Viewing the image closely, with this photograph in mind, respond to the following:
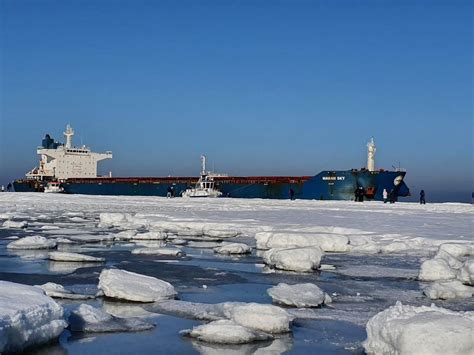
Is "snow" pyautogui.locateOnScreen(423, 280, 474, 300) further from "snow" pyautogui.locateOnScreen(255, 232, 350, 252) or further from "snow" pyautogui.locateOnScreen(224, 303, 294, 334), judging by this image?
"snow" pyautogui.locateOnScreen(255, 232, 350, 252)

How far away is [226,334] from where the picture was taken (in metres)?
4.07

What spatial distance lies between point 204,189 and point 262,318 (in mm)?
37711

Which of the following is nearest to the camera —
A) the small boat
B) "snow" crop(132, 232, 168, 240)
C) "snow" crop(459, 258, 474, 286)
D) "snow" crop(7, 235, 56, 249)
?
"snow" crop(459, 258, 474, 286)

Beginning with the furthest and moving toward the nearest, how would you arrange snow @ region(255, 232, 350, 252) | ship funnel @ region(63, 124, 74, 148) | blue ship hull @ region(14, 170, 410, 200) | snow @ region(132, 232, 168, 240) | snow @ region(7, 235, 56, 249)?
ship funnel @ region(63, 124, 74, 148)
blue ship hull @ region(14, 170, 410, 200)
snow @ region(132, 232, 168, 240)
snow @ region(255, 232, 350, 252)
snow @ region(7, 235, 56, 249)

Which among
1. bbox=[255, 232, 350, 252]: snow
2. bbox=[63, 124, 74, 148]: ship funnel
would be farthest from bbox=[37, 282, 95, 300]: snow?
bbox=[63, 124, 74, 148]: ship funnel

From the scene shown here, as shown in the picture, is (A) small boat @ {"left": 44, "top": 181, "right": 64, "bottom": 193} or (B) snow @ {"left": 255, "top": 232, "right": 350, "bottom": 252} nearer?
(B) snow @ {"left": 255, "top": 232, "right": 350, "bottom": 252}

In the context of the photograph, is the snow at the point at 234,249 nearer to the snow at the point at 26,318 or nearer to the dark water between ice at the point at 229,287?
the dark water between ice at the point at 229,287

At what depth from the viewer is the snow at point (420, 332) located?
322 centimetres

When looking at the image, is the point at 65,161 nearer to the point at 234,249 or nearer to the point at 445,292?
the point at 234,249

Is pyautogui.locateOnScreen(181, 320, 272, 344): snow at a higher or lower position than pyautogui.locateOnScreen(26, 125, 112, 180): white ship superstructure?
lower

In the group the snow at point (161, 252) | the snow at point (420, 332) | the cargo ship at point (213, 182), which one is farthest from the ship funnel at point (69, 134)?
the snow at point (420, 332)

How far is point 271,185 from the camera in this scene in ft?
134

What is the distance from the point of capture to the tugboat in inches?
1639

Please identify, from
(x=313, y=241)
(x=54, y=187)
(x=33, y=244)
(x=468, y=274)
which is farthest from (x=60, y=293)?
(x=54, y=187)
